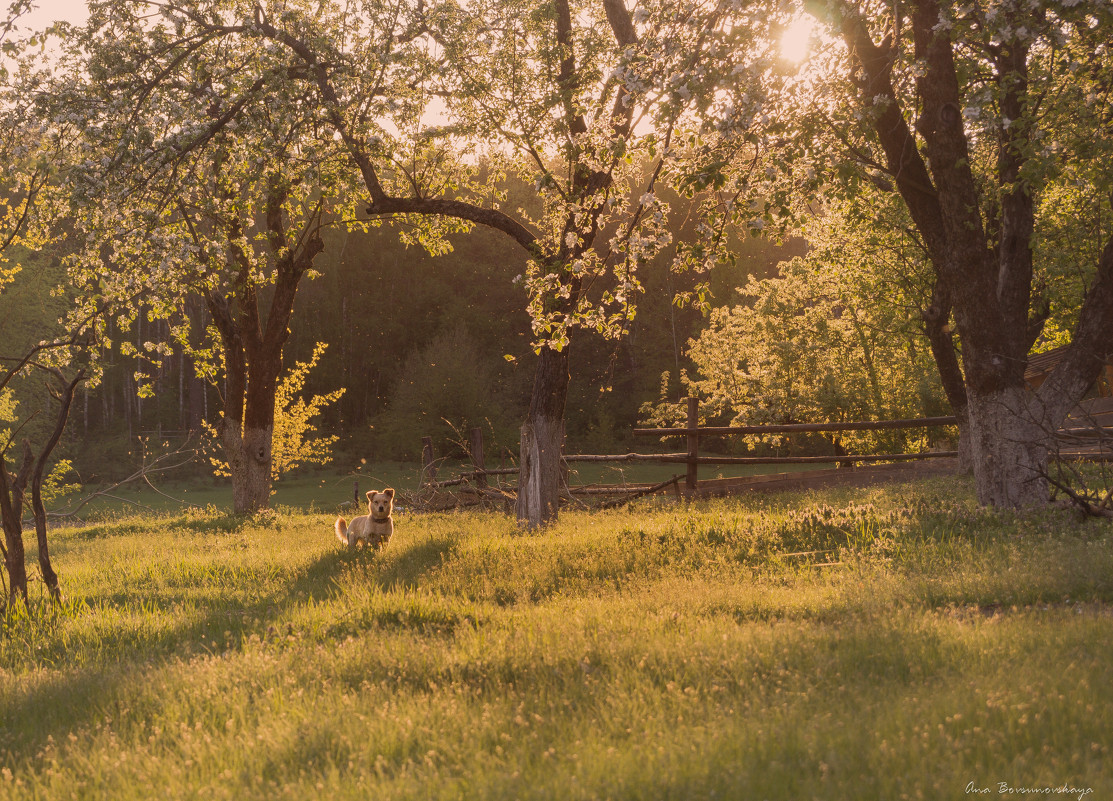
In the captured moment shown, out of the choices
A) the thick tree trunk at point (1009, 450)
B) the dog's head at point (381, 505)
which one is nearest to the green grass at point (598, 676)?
the thick tree trunk at point (1009, 450)

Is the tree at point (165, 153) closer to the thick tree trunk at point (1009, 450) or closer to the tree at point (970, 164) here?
the tree at point (970, 164)

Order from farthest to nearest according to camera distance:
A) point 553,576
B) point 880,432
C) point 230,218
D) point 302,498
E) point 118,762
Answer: point 302,498 → point 880,432 → point 230,218 → point 553,576 → point 118,762

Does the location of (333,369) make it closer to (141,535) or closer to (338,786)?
(141,535)

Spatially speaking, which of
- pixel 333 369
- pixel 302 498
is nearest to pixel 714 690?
pixel 302 498

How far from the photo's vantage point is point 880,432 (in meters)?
30.8

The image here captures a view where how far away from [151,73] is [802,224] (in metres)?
11.0

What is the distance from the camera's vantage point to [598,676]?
4977 mm

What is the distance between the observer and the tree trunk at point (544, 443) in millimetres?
13086

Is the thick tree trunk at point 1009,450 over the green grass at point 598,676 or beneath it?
over

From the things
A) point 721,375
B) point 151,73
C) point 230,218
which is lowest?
point 721,375

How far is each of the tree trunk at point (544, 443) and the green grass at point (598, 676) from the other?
366cm

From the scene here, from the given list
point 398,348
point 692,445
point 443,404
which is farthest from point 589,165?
point 398,348

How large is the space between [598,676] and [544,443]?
27.0 ft

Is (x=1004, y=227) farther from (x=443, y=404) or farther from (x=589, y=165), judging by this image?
(x=443, y=404)
